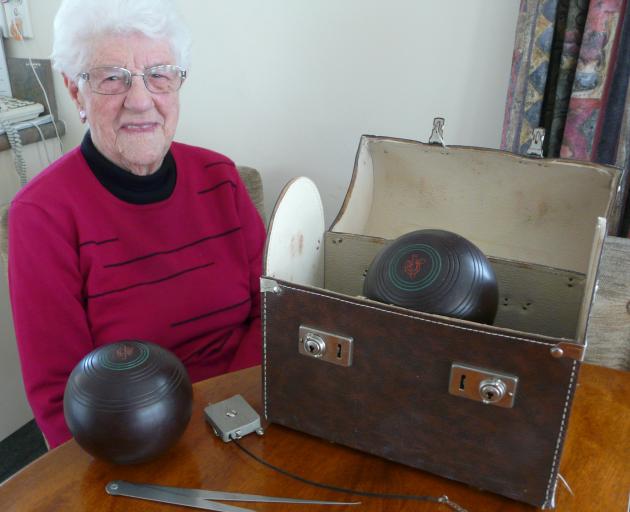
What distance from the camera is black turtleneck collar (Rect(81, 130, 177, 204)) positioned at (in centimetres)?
129

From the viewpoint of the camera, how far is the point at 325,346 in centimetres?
85

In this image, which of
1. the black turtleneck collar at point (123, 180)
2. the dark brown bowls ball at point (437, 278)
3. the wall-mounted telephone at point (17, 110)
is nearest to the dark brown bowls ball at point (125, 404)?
the dark brown bowls ball at point (437, 278)

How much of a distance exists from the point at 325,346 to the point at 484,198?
644mm

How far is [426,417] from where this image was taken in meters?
0.83

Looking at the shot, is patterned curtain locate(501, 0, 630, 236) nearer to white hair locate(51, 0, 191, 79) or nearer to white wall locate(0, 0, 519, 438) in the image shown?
white wall locate(0, 0, 519, 438)

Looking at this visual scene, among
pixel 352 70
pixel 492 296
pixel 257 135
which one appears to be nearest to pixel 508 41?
→ pixel 352 70

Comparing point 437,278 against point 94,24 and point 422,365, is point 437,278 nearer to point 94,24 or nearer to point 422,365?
point 422,365

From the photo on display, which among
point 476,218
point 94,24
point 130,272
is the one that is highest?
point 94,24

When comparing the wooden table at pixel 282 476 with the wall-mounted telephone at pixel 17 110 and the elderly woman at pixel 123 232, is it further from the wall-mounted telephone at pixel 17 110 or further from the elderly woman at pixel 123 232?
the wall-mounted telephone at pixel 17 110

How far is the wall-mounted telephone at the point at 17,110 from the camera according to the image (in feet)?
6.64

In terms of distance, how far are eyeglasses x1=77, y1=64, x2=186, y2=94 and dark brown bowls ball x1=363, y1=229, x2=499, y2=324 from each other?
66 centimetres

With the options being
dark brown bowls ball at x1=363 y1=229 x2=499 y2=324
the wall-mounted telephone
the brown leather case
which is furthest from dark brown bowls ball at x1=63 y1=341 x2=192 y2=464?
the wall-mounted telephone

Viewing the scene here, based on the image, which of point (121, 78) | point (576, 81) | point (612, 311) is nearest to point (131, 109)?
point (121, 78)

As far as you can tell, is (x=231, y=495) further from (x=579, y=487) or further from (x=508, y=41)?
(x=508, y=41)
